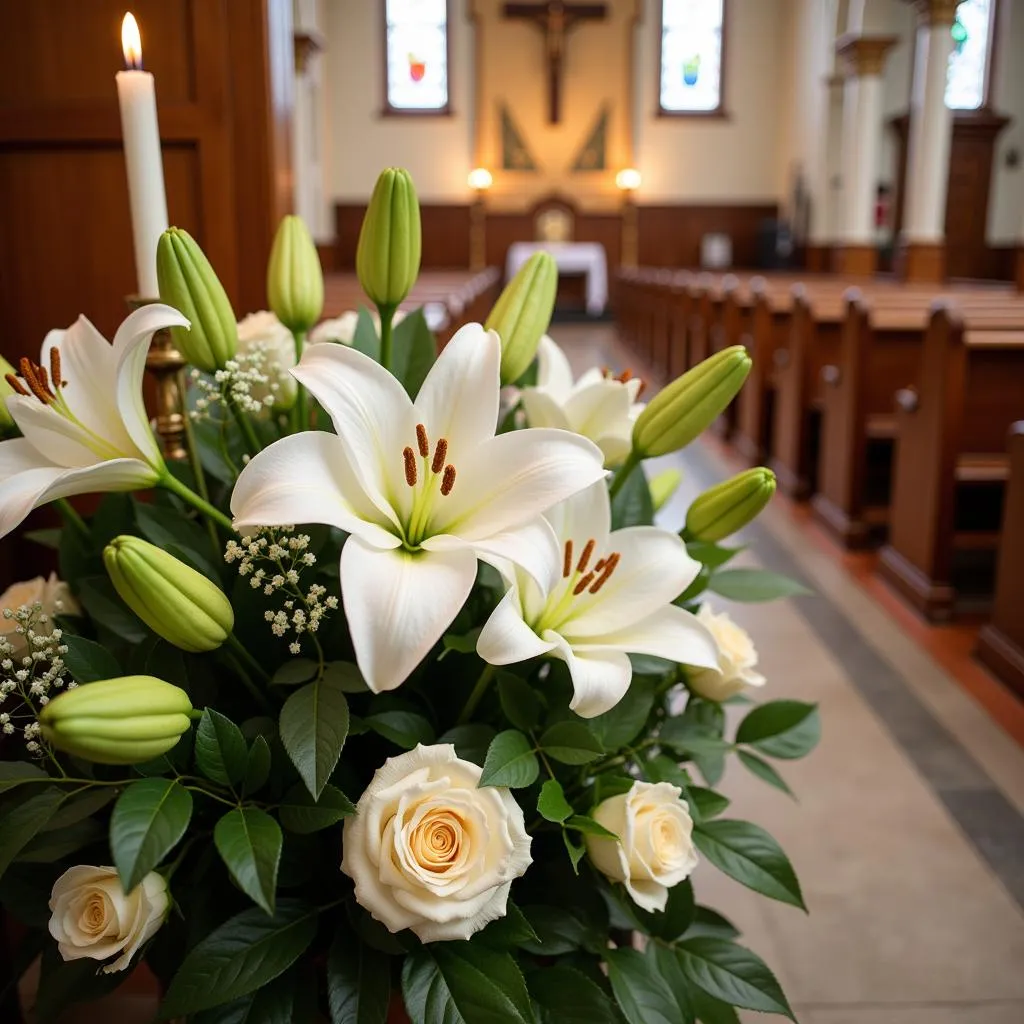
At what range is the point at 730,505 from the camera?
36.9 inches

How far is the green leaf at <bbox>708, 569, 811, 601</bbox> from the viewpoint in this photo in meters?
1.15

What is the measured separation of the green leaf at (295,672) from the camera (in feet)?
2.71

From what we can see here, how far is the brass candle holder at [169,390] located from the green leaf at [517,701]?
40 cm

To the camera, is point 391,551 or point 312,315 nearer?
point 391,551

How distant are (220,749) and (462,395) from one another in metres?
0.30

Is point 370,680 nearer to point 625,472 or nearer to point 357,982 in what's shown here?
point 357,982

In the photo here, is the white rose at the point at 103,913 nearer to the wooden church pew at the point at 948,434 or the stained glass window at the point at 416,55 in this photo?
the wooden church pew at the point at 948,434

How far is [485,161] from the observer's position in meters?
15.9

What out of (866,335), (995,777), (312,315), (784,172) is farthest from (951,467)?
(784,172)

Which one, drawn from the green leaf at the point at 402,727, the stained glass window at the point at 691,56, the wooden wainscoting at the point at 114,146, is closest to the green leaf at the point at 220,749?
the green leaf at the point at 402,727

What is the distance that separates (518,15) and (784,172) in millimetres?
4309

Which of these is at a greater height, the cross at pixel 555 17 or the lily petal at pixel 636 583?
the cross at pixel 555 17

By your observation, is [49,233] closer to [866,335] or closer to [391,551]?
[391,551]

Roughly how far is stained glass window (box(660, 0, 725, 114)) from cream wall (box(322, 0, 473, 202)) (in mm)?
2823
